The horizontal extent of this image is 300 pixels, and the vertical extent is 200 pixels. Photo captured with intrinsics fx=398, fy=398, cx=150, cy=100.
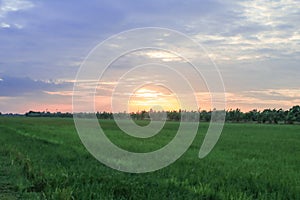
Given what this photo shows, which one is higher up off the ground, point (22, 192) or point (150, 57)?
point (150, 57)

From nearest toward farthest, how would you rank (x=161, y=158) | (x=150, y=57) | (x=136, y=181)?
(x=136, y=181) < (x=150, y=57) < (x=161, y=158)

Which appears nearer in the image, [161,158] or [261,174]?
[261,174]

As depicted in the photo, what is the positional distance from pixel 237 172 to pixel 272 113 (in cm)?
9226

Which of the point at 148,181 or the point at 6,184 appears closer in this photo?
the point at 6,184

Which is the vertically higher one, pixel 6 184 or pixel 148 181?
pixel 148 181

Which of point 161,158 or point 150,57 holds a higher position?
point 150,57

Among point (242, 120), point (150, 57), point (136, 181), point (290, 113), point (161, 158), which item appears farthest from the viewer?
point (242, 120)

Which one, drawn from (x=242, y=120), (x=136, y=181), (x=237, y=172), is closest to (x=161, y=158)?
(x=237, y=172)

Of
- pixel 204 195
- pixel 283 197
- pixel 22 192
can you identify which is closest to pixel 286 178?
pixel 283 197

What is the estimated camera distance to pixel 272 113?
98.6m

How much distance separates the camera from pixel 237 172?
1073 centimetres

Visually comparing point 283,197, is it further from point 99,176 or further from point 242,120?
point 242,120

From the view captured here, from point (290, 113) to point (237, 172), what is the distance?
88338 millimetres

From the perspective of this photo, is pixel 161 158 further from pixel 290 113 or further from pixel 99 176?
pixel 290 113
